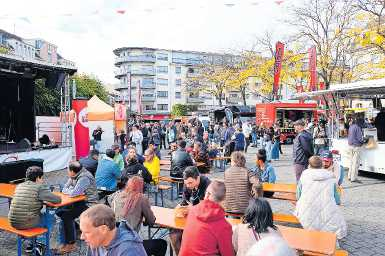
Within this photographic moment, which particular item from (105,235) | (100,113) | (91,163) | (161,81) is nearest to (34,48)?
(161,81)

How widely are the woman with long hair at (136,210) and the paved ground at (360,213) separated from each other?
1.86 meters

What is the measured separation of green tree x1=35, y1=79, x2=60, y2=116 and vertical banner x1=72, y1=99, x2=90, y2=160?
431 inches

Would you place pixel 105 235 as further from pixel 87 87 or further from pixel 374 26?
pixel 87 87

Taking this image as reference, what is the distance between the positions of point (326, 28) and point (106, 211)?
24466 mm

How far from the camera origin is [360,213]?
773 centimetres

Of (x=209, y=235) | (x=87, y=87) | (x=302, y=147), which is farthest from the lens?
(x=87, y=87)

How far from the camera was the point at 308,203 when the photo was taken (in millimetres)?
5277

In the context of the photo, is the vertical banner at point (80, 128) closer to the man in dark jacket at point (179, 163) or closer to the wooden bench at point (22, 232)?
the man in dark jacket at point (179, 163)

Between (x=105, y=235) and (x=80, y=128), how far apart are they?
1363 centimetres

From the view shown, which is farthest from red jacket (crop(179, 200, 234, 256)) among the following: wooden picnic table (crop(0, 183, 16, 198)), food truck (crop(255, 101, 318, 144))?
food truck (crop(255, 101, 318, 144))

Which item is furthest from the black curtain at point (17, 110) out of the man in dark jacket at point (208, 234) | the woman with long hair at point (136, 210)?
the man in dark jacket at point (208, 234)

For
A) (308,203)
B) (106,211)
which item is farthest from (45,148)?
(106,211)

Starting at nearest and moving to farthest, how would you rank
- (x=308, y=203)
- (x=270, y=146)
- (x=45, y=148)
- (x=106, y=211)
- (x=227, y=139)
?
1. (x=106, y=211)
2. (x=308, y=203)
3. (x=45, y=148)
4. (x=227, y=139)
5. (x=270, y=146)

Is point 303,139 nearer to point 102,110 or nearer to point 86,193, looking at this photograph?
point 86,193
